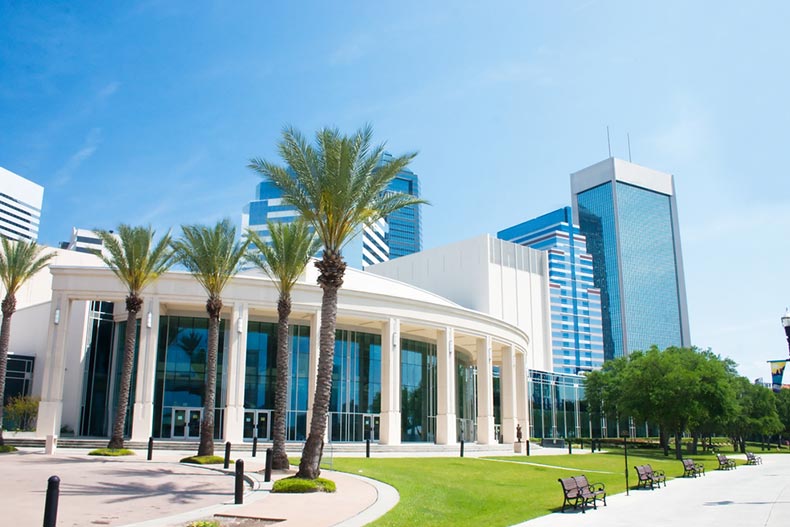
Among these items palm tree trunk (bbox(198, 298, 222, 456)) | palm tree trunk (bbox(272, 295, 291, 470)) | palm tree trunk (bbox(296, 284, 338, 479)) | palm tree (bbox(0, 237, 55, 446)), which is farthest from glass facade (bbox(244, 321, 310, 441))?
palm tree trunk (bbox(296, 284, 338, 479))

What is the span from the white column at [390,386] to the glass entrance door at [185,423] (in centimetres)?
1181

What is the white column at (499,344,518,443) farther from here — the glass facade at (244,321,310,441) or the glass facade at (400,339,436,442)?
the glass facade at (244,321,310,441)

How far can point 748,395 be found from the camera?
73688 mm

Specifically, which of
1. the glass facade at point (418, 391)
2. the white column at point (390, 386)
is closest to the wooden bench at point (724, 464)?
the white column at point (390, 386)

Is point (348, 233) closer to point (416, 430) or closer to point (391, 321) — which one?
point (391, 321)

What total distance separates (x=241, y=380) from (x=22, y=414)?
55.1 feet

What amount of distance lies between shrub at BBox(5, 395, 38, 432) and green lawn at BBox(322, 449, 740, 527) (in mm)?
25900

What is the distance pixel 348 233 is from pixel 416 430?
30.7 meters

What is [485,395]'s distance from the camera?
51.1 meters

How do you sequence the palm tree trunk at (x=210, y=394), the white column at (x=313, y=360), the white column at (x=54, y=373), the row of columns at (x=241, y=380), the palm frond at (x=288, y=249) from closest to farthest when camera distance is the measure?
the palm frond at (x=288, y=249)
the palm tree trunk at (x=210, y=394)
the white column at (x=54, y=373)
the row of columns at (x=241, y=380)
the white column at (x=313, y=360)

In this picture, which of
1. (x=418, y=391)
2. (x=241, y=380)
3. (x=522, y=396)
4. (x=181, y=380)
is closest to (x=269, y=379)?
(x=241, y=380)

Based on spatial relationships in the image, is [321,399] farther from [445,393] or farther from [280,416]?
[445,393]

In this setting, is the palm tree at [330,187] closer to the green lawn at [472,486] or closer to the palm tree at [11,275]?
the green lawn at [472,486]

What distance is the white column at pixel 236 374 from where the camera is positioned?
38812 millimetres
